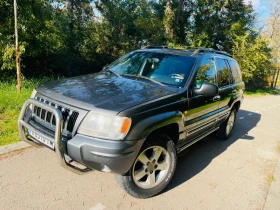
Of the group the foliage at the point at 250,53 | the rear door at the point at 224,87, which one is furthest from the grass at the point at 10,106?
the foliage at the point at 250,53

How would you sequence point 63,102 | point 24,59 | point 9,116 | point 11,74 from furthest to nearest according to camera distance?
1. point 24,59
2. point 11,74
3. point 9,116
4. point 63,102

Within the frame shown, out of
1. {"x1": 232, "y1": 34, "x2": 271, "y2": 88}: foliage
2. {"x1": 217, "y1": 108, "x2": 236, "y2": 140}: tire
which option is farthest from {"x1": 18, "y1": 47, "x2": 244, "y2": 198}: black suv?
{"x1": 232, "y1": 34, "x2": 271, "y2": 88}: foliage

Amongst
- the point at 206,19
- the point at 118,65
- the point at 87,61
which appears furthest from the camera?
the point at 206,19

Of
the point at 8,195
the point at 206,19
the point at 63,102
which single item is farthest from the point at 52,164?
the point at 206,19

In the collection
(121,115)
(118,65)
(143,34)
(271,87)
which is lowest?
(271,87)

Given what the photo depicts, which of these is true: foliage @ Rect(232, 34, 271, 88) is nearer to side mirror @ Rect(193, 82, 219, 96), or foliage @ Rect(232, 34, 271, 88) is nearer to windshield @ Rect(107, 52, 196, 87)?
windshield @ Rect(107, 52, 196, 87)

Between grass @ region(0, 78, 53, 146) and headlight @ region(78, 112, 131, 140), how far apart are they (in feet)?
7.67

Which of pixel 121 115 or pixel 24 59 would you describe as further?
pixel 24 59

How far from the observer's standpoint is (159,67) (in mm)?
3846

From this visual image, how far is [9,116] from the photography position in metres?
5.28

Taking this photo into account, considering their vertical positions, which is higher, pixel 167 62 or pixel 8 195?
pixel 167 62

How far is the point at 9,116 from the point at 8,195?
284 centimetres

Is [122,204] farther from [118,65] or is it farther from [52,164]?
[118,65]

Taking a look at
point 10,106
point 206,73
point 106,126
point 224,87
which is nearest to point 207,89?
point 206,73
